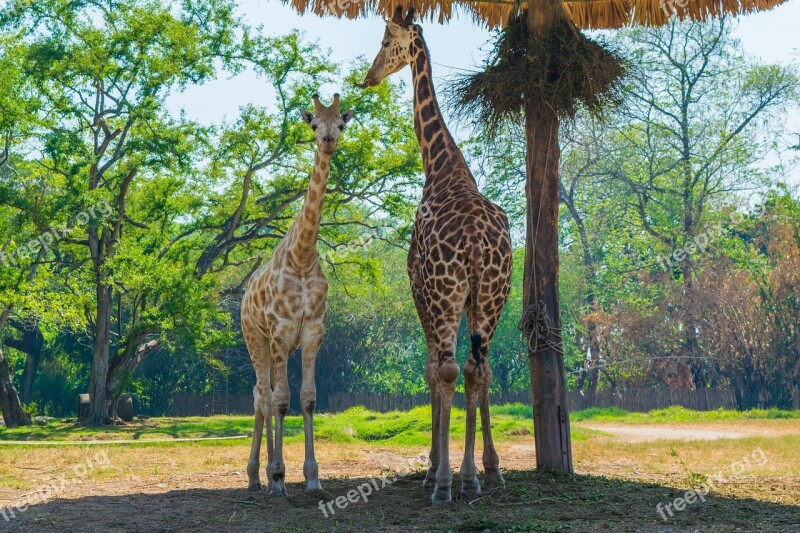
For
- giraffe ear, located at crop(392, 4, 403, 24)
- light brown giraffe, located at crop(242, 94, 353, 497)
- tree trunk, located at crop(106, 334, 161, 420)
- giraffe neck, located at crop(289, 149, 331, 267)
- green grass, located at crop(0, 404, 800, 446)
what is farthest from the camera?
tree trunk, located at crop(106, 334, 161, 420)

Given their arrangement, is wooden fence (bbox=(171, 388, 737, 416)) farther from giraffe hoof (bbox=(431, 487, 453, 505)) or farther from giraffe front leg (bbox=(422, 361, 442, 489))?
giraffe hoof (bbox=(431, 487, 453, 505))

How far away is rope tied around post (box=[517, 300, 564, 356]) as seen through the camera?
31.5 feet

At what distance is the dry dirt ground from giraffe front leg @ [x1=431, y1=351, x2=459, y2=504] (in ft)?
0.52

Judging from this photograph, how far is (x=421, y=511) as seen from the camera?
25.1 ft

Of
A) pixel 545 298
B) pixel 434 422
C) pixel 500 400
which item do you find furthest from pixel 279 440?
pixel 500 400

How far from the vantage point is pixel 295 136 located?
86.7 ft

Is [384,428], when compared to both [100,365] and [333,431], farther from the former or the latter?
[100,365]

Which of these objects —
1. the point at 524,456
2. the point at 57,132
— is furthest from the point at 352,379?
the point at 524,456

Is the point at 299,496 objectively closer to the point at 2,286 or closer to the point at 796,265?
the point at 2,286

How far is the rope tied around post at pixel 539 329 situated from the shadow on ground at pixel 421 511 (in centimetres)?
137

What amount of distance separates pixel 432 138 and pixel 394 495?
3.71m

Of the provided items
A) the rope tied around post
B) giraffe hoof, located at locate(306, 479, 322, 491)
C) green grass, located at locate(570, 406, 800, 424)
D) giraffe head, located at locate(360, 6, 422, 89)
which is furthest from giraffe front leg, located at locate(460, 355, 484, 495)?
green grass, located at locate(570, 406, 800, 424)

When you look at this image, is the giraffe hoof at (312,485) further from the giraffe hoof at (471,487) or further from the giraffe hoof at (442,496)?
the giraffe hoof at (471,487)

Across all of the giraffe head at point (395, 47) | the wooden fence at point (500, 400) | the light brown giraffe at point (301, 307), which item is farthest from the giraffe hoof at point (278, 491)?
the wooden fence at point (500, 400)
